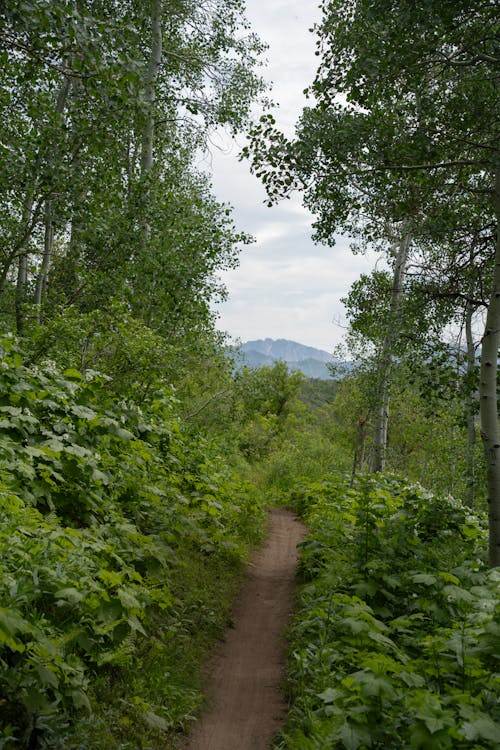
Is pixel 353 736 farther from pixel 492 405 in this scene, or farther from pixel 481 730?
pixel 492 405

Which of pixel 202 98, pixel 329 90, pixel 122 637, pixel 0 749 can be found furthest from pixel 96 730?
pixel 202 98

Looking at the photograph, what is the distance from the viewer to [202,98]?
51.5 feet

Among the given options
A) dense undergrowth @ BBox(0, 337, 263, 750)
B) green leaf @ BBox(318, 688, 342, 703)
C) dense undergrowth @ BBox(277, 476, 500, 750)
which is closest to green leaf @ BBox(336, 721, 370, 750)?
dense undergrowth @ BBox(277, 476, 500, 750)

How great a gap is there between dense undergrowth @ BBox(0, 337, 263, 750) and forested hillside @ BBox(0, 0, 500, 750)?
0.10 feet

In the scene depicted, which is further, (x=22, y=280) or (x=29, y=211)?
(x=22, y=280)

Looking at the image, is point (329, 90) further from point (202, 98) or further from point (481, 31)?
point (202, 98)

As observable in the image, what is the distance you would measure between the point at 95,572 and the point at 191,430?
810cm

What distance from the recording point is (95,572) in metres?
4.82

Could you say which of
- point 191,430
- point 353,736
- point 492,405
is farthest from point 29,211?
point 353,736

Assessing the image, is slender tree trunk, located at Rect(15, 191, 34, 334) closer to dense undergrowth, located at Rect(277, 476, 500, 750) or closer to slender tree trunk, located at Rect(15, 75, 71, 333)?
slender tree trunk, located at Rect(15, 75, 71, 333)

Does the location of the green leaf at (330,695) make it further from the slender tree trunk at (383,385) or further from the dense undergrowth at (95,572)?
the slender tree trunk at (383,385)

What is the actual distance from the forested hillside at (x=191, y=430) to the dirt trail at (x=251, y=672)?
23cm

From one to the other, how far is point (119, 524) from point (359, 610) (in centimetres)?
275

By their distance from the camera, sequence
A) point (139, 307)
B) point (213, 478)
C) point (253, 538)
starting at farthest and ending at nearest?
point (139, 307), point (253, 538), point (213, 478)
